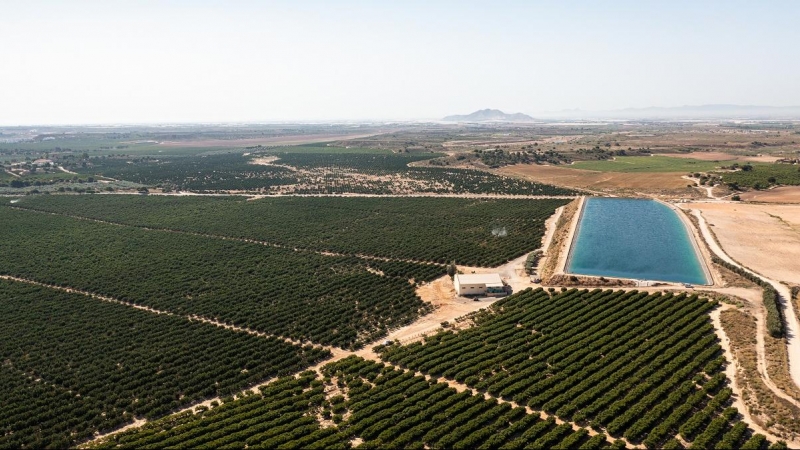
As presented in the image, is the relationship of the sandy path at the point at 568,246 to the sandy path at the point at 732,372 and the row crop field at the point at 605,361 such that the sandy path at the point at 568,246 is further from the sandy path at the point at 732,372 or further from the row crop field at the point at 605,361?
the sandy path at the point at 732,372

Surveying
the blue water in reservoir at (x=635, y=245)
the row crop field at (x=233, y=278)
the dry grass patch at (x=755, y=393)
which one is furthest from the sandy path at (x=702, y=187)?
the row crop field at (x=233, y=278)

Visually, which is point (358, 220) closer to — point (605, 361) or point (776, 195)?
point (605, 361)

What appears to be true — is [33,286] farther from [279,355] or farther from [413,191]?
[413,191]

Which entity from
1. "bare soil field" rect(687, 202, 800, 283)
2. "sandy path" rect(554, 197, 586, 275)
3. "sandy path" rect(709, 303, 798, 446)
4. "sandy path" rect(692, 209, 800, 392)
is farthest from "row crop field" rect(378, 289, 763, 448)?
"bare soil field" rect(687, 202, 800, 283)

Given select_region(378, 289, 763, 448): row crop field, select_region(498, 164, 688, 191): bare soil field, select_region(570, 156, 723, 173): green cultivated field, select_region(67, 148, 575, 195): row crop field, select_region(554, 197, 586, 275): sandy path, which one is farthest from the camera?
select_region(570, 156, 723, 173): green cultivated field

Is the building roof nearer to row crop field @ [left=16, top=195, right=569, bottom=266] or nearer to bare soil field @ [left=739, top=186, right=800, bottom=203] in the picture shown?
row crop field @ [left=16, top=195, right=569, bottom=266]
